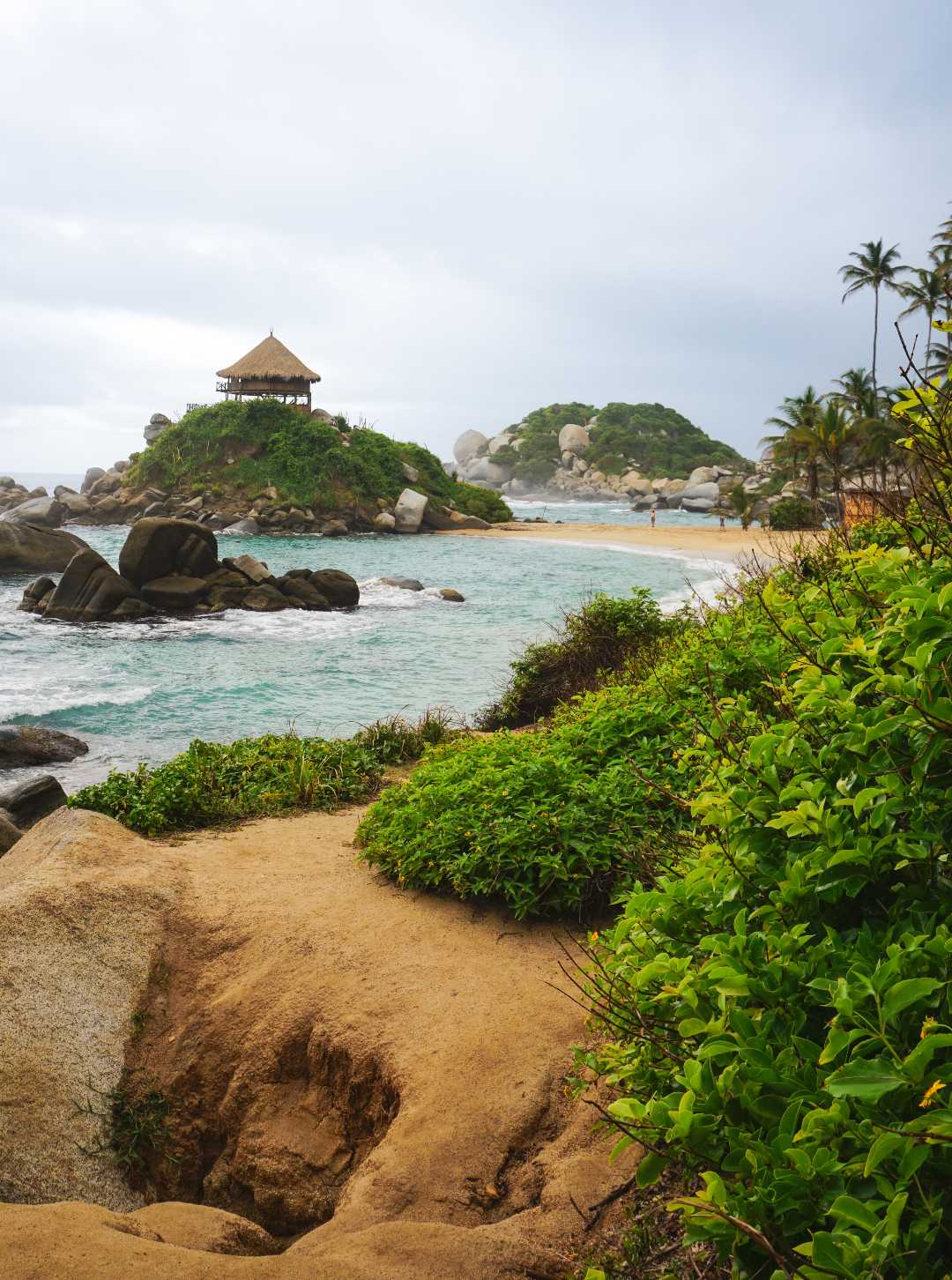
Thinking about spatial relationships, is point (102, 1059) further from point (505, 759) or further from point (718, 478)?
point (718, 478)

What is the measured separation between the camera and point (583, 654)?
11.8 metres

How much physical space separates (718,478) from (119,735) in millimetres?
79242

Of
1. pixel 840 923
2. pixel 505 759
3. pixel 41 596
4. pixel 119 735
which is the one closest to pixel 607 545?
pixel 41 596

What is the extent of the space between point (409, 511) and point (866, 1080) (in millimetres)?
52572

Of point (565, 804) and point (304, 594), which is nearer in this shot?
point (565, 804)

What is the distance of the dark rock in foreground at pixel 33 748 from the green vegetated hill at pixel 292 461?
135 ft

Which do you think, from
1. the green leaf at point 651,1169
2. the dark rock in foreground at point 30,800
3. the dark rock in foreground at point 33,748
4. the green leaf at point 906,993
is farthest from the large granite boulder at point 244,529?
the green leaf at point 906,993

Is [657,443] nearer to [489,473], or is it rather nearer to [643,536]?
[489,473]

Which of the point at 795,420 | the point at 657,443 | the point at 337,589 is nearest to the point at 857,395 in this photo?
the point at 795,420

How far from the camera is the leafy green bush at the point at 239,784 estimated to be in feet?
25.7

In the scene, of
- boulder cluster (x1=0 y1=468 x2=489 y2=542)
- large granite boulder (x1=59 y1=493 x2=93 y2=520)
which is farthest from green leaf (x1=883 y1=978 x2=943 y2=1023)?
large granite boulder (x1=59 y1=493 x2=93 y2=520)

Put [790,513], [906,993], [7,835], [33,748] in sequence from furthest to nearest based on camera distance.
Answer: [790,513]
[33,748]
[7,835]
[906,993]

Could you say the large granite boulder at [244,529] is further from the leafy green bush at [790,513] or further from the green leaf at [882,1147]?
the green leaf at [882,1147]

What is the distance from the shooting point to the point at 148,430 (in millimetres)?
67938
